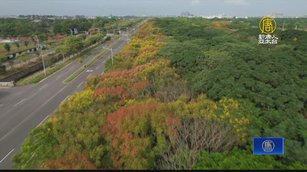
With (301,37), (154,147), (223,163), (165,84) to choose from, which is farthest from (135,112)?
(301,37)

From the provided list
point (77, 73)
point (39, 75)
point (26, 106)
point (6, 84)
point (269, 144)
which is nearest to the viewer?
point (269, 144)

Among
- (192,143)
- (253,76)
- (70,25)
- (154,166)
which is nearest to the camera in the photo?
(154,166)

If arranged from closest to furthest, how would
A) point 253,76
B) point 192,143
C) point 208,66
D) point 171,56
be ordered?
1. point 192,143
2. point 253,76
3. point 208,66
4. point 171,56

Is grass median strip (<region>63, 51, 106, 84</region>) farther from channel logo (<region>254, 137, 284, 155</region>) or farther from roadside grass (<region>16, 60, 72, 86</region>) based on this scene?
channel logo (<region>254, 137, 284, 155</region>)

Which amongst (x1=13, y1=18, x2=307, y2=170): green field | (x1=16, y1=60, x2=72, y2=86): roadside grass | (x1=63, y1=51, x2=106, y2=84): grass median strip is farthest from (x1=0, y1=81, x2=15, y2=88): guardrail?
(x1=13, y1=18, x2=307, y2=170): green field

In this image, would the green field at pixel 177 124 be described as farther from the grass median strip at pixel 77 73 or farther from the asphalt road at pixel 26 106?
the grass median strip at pixel 77 73

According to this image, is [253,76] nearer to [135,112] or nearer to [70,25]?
[135,112]

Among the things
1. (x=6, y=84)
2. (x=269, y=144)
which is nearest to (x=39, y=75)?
(x=6, y=84)

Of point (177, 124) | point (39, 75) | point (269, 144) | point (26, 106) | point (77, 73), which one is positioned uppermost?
point (269, 144)

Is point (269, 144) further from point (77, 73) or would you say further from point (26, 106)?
point (77, 73)
